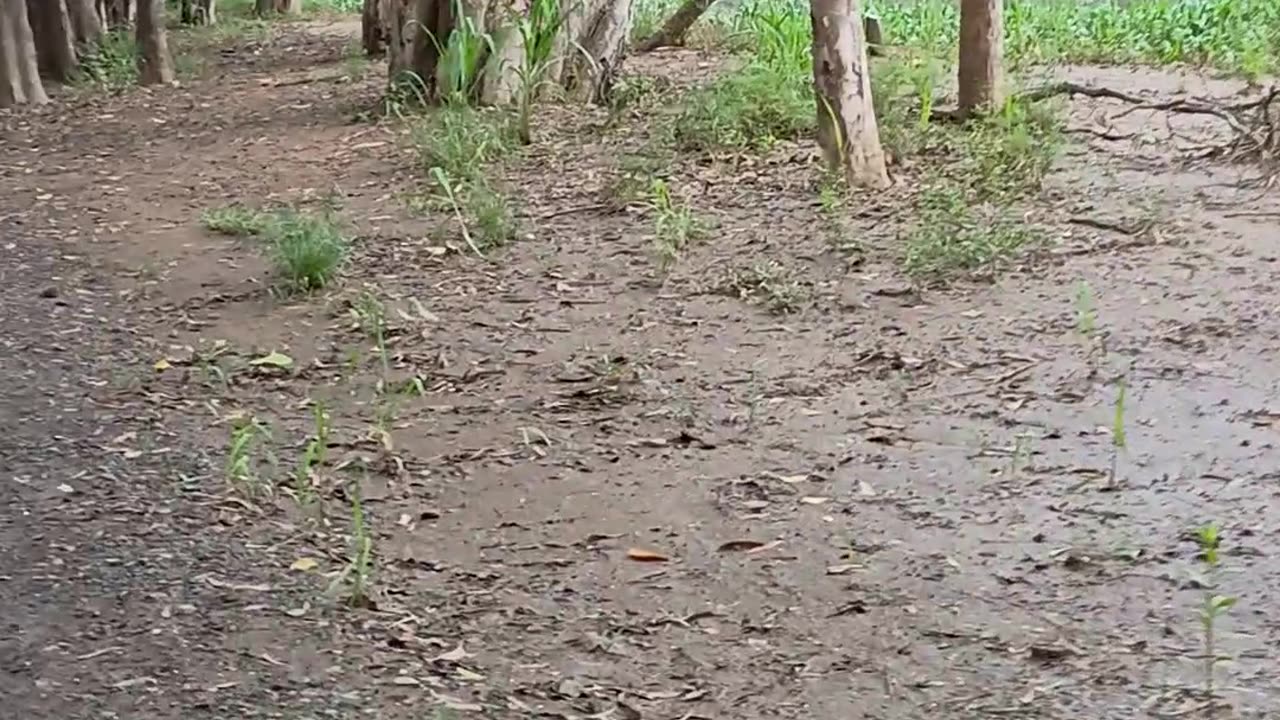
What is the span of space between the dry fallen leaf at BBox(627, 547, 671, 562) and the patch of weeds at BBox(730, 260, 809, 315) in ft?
6.75

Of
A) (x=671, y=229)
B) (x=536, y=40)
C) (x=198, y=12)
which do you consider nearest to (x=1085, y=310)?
(x=671, y=229)

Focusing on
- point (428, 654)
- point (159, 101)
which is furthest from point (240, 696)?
point (159, 101)

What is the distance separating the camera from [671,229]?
6.55 meters

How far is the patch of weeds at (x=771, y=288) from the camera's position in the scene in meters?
5.64

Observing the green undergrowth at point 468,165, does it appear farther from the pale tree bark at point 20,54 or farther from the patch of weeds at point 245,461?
the pale tree bark at point 20,54

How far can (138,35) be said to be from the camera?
1191 cm

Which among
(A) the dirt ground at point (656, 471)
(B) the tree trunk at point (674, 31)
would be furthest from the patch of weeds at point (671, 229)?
(B) the tree trunk at point (674, 31)

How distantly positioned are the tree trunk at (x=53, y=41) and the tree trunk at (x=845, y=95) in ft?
24.0

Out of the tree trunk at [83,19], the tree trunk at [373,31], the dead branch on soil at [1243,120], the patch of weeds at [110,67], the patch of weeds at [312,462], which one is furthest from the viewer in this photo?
the tree trunk at [83,19]

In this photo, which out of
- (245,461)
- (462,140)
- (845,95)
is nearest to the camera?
(245,461)

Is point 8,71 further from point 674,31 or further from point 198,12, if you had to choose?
point 198,12

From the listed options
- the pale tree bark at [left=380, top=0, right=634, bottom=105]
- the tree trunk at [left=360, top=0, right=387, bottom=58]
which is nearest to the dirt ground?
the pale tree bark at [left=380, top=0, right=634, bottom=105]

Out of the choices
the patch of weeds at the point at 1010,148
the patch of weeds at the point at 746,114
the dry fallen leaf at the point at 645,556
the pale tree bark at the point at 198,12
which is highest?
the pale tree bark at the point at 198,12

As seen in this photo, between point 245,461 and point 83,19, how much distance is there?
10670mm
